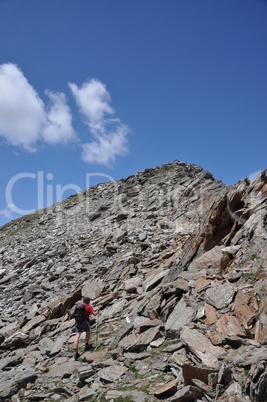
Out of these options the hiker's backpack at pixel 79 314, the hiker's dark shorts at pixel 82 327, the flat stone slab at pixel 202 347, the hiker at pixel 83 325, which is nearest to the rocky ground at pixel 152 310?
the flat stone slab at pixel 202 347

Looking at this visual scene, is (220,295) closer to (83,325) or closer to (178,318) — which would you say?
(178,318)

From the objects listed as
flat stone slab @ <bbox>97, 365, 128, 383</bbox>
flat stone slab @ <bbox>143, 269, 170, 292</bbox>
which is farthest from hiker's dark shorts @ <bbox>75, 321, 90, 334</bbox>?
flat stone slab @ <bbox>143, 269, 170, 292</bbox>

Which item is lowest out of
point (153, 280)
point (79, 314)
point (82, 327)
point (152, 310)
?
point (82, 327)

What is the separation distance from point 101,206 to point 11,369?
1161 inches

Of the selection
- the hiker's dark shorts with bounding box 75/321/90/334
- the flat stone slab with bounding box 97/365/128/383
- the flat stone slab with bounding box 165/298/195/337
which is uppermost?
the hiker's dark shorts with bounding box 75/321/90/334

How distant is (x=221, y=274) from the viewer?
13.2 meters

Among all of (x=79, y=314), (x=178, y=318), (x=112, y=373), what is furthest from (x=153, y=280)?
(x=112, y=373)

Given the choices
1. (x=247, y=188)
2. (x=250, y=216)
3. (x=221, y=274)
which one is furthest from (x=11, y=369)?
(x=247, y=188)

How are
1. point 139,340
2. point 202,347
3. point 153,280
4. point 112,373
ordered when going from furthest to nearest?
point 153,280
point 139,340
point 112,373
point 202,347

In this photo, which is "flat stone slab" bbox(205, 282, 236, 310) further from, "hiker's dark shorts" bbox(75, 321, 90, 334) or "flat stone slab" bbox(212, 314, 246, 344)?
"hiker's dark shorts" bbox(75, 321, 90, 334)

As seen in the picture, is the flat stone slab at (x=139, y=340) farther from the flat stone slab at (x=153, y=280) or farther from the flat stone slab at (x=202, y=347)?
the flat stone slab at (x=153, y=280)

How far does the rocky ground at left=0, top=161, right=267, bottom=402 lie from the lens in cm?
828

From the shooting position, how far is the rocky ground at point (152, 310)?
828 cm

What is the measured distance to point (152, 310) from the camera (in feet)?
41.9
